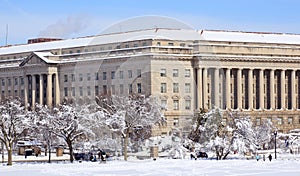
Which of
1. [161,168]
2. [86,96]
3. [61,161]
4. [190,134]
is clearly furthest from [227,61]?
[161,168]

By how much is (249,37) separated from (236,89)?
1079 cm

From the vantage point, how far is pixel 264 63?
17575cm

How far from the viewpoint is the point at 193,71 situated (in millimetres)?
171125

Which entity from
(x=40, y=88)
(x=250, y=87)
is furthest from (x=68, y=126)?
(x=40, y=88)

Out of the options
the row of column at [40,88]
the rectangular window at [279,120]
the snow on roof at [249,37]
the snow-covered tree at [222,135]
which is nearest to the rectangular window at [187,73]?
the snow on roof at [249,37]

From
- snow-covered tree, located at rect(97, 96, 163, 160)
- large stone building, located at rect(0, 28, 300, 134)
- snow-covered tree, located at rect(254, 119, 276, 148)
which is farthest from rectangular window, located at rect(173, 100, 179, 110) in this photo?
snow-covered tree, located at rect(97, 96, 163, 160)

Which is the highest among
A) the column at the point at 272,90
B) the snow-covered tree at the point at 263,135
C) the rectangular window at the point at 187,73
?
the rectangular window at the point at 187,73

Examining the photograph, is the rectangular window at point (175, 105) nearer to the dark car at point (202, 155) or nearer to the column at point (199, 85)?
the column at point (199, 85)

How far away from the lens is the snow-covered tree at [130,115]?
4535 inches

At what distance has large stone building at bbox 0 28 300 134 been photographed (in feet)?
547

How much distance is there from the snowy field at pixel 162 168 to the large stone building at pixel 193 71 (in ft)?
181

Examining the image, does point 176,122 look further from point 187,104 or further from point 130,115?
point 130,115

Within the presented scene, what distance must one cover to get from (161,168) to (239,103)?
82767 mm

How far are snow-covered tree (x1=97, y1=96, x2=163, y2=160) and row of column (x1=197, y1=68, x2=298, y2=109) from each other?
38.9 meters
